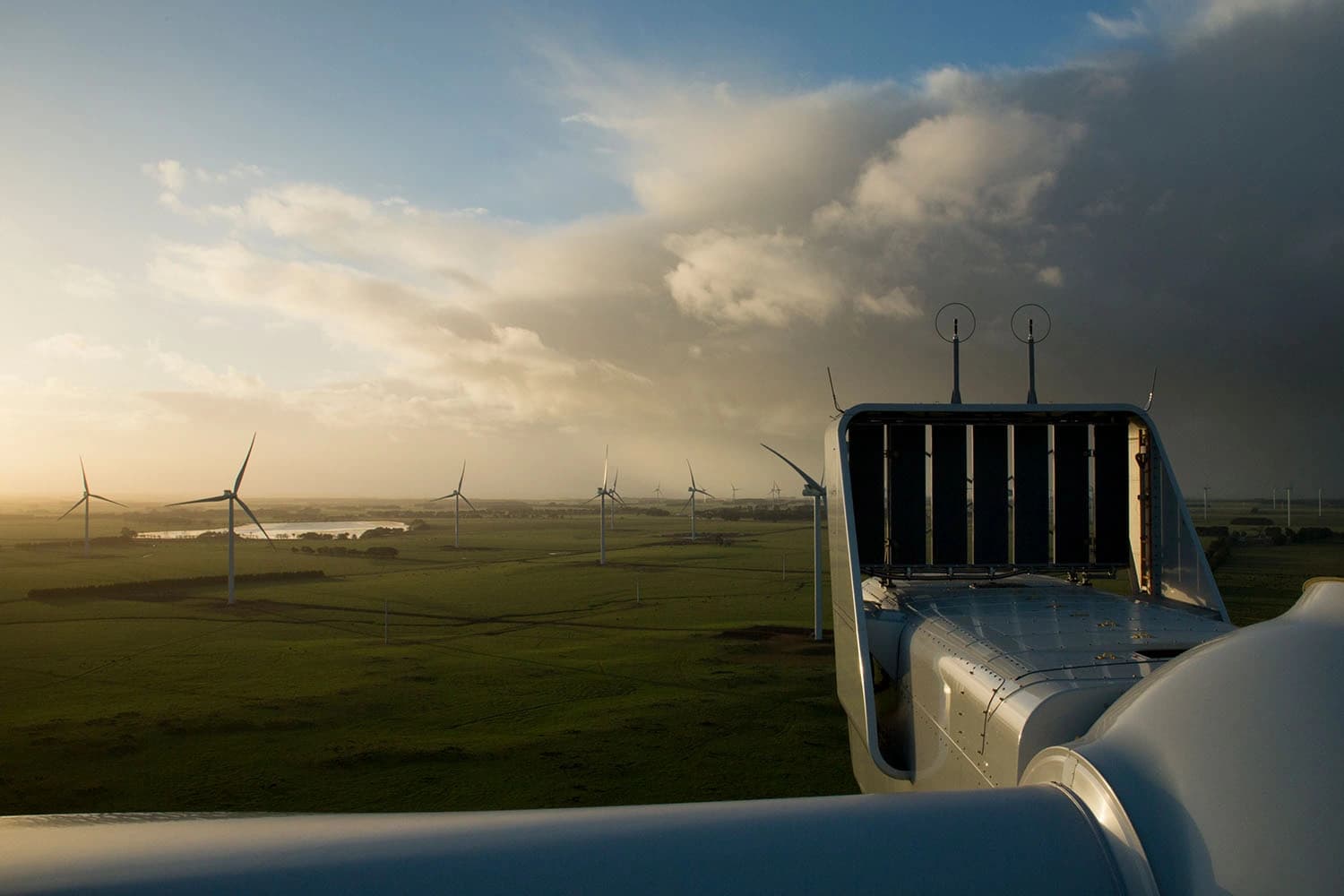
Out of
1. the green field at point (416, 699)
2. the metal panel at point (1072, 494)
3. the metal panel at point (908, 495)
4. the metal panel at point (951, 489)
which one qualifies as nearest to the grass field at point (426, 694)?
the green field at point (416, 699)

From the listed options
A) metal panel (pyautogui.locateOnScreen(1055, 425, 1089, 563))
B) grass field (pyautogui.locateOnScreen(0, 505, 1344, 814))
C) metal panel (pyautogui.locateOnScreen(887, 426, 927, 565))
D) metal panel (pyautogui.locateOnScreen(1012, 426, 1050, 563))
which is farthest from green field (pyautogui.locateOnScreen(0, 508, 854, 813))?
metal panel (pyautogui.locateOnScreen(1055, 425, 1089, 563))

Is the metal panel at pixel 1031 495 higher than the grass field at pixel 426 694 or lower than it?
higher

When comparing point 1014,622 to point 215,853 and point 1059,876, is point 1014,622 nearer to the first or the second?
point 1059,876

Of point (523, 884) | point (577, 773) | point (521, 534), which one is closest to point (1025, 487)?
point (523, 884)

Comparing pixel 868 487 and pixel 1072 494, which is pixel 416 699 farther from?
pixel 1072 494

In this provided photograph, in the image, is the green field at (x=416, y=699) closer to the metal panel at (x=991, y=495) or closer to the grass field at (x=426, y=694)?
the grass field at (x=426, y=694)

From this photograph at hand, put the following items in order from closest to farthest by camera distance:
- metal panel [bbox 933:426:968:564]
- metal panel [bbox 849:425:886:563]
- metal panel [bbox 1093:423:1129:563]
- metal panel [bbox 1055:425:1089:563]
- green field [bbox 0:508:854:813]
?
metal panel [bbox 1093:423:1129:563]
metal panel [bbox 1055:425:1089:563]
metal panel [bbox 933:426:968:564]
metal panel [bbox 849:425:886:563]
green field [bbox 0:508:854:813]

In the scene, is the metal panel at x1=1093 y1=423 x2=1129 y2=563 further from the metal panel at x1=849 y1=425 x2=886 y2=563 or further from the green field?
the green field
